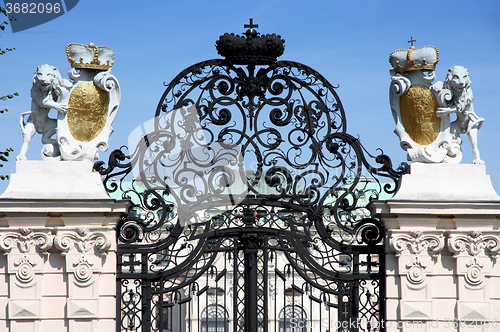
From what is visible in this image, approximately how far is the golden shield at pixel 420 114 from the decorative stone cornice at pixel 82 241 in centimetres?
411

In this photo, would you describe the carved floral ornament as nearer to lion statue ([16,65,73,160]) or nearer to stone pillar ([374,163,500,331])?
lion statue ([16,65,73,160])

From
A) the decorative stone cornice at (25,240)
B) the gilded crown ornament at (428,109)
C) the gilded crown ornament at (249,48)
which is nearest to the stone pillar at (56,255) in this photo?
the decorative stone cornice at (25,240)

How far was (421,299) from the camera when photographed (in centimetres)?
828

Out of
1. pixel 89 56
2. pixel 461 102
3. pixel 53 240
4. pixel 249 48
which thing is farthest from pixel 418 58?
pixel 53 240

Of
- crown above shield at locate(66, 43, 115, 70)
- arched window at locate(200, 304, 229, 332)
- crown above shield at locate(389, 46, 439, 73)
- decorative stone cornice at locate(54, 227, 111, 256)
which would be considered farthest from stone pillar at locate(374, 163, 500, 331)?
crown above shield at locate(66, 43, 115, 70)

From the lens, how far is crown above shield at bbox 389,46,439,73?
27.9 feet

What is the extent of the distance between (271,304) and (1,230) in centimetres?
923

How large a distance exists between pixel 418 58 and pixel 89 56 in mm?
4193

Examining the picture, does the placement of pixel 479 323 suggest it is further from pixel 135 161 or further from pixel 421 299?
pixel 135 161

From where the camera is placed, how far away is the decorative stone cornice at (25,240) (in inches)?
317

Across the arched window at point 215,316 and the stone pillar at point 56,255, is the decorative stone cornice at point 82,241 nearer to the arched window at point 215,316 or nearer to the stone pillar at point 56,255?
the stone pillar at point 56,255

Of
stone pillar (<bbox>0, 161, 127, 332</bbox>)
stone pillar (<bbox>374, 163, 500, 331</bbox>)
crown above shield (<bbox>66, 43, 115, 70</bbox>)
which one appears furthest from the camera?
crown above shield (<bbox>66, 43, 115, 70</bbox>)

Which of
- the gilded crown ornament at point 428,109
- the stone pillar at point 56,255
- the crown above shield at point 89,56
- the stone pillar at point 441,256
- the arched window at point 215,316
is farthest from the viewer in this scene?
the gilded crown ornament at point 428,109

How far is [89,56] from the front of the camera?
332 inches
